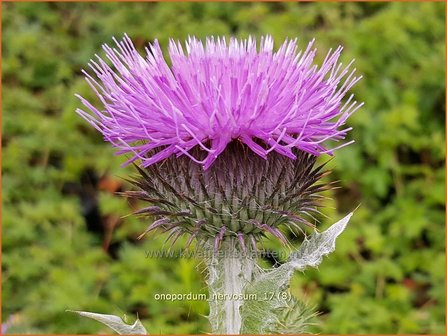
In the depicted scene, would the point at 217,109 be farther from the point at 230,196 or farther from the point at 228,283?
the point at 228,283

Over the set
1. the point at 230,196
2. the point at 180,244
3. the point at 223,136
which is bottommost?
the point at 230,196

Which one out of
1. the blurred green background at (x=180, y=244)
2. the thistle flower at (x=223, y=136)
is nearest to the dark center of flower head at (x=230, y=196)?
the thistle flower at (x=223, y=136)

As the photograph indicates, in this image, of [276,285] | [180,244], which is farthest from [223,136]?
[180,244]

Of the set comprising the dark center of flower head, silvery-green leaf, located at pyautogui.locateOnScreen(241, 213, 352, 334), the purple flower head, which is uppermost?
the purple flower head

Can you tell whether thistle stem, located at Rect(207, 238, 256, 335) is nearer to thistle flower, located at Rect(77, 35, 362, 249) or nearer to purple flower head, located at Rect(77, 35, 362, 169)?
thistle flower, located at Rect(77, 35, 362, 249)

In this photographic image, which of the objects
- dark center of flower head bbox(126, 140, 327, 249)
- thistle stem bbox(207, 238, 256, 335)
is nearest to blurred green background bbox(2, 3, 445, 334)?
thistle stem bbox(207, 238, 256, 335)

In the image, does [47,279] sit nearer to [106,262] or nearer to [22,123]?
[106,262]
